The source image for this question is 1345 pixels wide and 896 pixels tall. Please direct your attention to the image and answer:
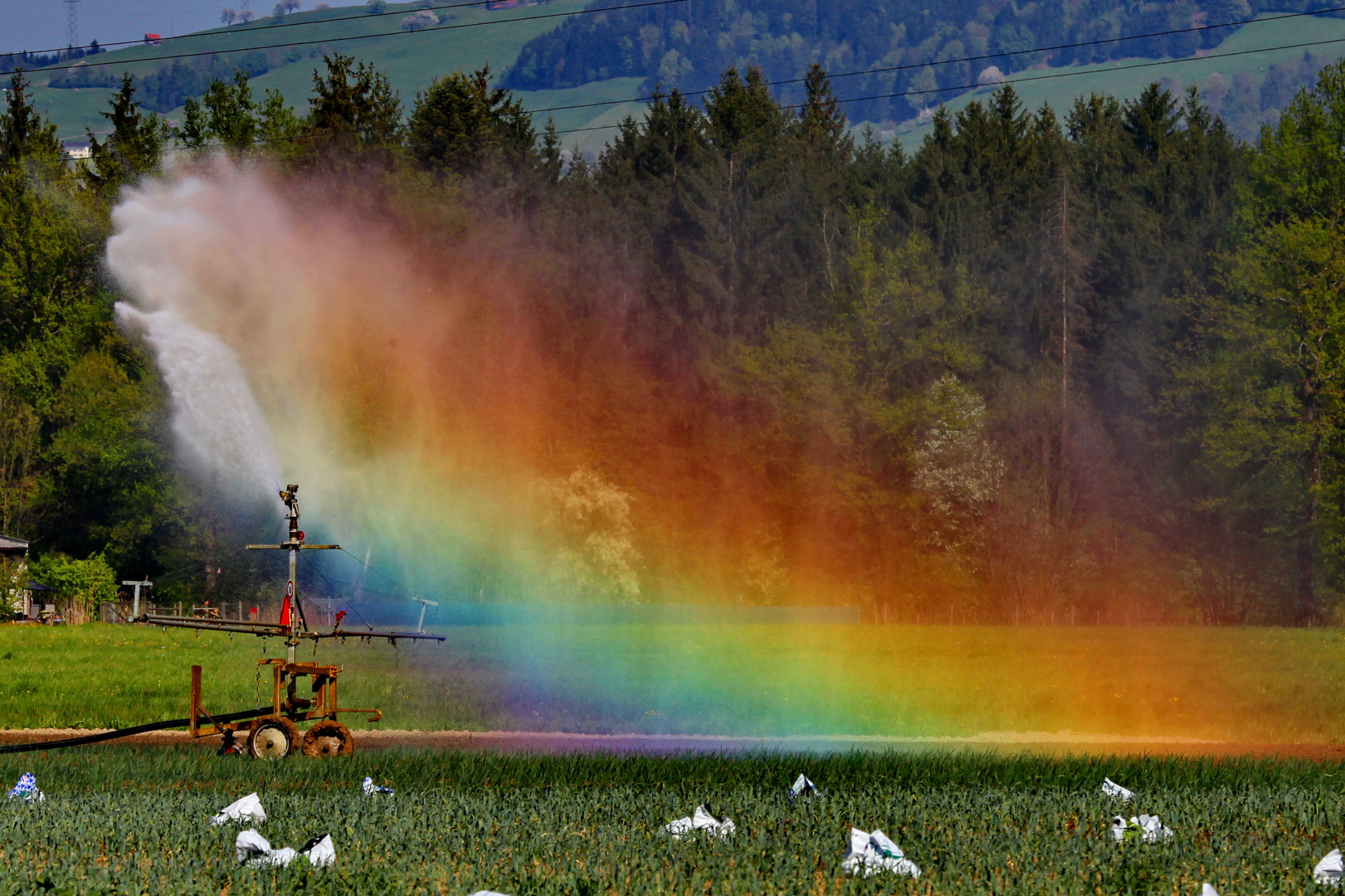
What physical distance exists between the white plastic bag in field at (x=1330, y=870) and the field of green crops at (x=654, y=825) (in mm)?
128

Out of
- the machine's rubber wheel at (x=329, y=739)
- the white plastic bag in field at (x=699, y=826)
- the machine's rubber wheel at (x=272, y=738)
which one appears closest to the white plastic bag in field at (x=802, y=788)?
the white plastic bag in field at (x=699, y=826)

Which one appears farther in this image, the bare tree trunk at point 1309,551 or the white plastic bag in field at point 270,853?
the bare tree trunk at point 1309,551

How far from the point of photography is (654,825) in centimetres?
1288

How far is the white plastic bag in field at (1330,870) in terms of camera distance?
10.5 metres

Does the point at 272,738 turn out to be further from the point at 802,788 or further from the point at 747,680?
the point at 747,680

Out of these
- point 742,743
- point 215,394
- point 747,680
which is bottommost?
point 747,680

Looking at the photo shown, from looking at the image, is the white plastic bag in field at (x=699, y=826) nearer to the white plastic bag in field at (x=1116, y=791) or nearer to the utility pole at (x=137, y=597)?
the white plastic bag in field at (x=1116, y=791)

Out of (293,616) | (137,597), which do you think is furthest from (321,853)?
(137,597)

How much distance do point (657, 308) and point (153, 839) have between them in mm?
61754

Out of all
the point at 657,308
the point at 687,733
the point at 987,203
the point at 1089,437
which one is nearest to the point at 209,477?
the point at 657,308

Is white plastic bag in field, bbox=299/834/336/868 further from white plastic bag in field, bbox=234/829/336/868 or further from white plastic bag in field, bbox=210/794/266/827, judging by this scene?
white plastic bag in field, bbox=210/794/266/827

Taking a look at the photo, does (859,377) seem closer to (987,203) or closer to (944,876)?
(987,203)

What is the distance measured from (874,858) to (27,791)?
9517mm

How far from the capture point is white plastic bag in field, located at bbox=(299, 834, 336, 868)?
10.7 metres
